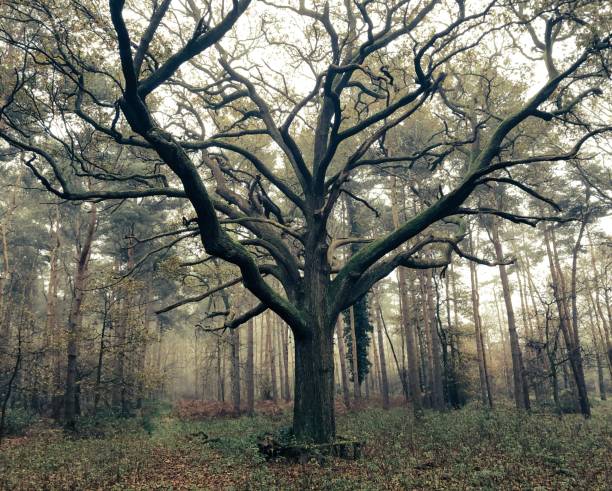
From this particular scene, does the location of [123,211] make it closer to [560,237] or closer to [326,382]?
[326,382]

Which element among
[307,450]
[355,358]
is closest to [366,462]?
[307,450]

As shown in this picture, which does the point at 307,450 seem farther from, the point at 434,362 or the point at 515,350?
the point at 434,362

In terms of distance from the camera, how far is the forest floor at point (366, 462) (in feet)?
23.0

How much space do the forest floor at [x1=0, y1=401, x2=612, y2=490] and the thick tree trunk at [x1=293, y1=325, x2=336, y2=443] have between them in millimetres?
838

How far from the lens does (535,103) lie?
902cm

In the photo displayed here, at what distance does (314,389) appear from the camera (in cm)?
934

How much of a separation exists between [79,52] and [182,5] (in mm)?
4381

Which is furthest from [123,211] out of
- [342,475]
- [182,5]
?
[342,475]

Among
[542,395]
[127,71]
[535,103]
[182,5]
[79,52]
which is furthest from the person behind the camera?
[542,395]

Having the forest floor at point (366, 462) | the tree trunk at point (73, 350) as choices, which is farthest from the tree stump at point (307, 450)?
the tree trunk at point (73, 350)

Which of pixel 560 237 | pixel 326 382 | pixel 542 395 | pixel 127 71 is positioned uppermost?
pixel 560 237

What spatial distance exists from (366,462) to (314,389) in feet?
6.22

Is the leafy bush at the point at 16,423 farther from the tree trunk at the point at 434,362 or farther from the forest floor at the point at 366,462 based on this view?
the tree trunk at the point at 434,362

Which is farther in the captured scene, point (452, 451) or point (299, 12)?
point (299, 12)
